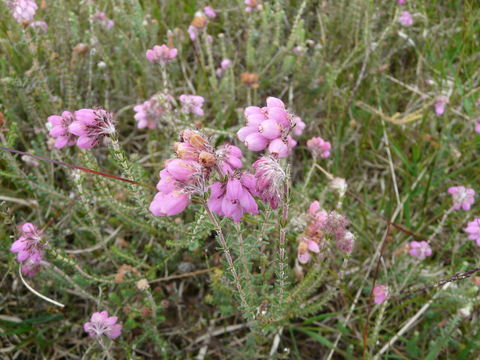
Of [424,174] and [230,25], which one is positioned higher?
[230,25]

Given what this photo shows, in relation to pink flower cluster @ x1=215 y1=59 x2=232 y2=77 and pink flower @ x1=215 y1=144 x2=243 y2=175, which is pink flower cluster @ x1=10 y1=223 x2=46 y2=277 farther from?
pink flower cluster @ x1=215 y1=59 x2=232 y2=77

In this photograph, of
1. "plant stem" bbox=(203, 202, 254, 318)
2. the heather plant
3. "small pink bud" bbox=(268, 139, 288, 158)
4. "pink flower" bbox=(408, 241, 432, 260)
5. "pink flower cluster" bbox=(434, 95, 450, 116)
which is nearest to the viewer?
"small pink bud" bbox=(268, 139, 288, 158)

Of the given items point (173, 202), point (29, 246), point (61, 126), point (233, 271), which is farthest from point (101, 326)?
point (173, 202)

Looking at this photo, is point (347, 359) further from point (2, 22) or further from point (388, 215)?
point (2, 22)

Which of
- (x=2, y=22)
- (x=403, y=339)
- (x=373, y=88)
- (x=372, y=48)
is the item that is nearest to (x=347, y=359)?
(x=403, y=339)

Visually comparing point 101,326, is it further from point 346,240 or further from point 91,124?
point 346,240

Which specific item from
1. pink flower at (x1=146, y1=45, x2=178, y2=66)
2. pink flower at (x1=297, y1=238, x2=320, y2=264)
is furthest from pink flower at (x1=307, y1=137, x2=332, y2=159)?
pink flower at (x1=146, y1=45, x2=178, y2=66)
